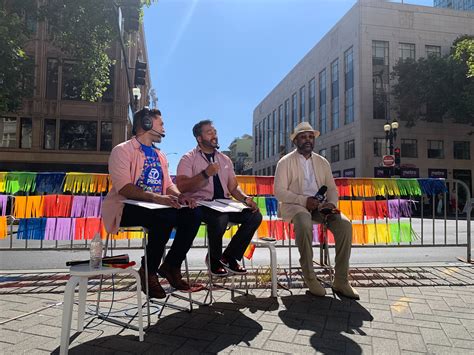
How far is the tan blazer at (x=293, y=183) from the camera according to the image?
451 cm

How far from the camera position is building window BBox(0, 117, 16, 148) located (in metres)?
28.6

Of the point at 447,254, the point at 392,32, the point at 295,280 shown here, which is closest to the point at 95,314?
the point at 295,280

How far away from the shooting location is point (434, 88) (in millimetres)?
33906

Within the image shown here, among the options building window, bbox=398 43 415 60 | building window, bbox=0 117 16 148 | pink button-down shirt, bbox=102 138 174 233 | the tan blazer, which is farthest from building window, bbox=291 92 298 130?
pink button-down shirt, bbox=102 138 174 233

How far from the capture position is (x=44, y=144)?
29.0 metres

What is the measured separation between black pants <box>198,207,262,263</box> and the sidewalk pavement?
55 centimetres

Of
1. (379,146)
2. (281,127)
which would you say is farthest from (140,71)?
(281,127)

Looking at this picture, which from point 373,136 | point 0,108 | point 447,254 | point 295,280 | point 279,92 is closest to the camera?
point 295,280

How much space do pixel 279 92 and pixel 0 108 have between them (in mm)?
54450

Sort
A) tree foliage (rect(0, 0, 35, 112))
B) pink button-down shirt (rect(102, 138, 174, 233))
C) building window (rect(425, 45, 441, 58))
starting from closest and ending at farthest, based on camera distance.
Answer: pink button-down shirt (rect(102, 138, 174, 233)), tree foliage (rect(0, 0, 35, 112)), building window (rect(425, 45, 441, 58))

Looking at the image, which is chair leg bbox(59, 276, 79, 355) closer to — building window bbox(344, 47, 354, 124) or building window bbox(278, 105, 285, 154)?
building window bbox(344, 47, 354, 124)

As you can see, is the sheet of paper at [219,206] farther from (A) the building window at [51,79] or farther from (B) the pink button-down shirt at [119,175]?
(A) the building window at [51,79]

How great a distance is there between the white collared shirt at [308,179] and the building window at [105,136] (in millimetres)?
27197

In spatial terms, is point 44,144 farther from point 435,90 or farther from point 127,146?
point 435,90
